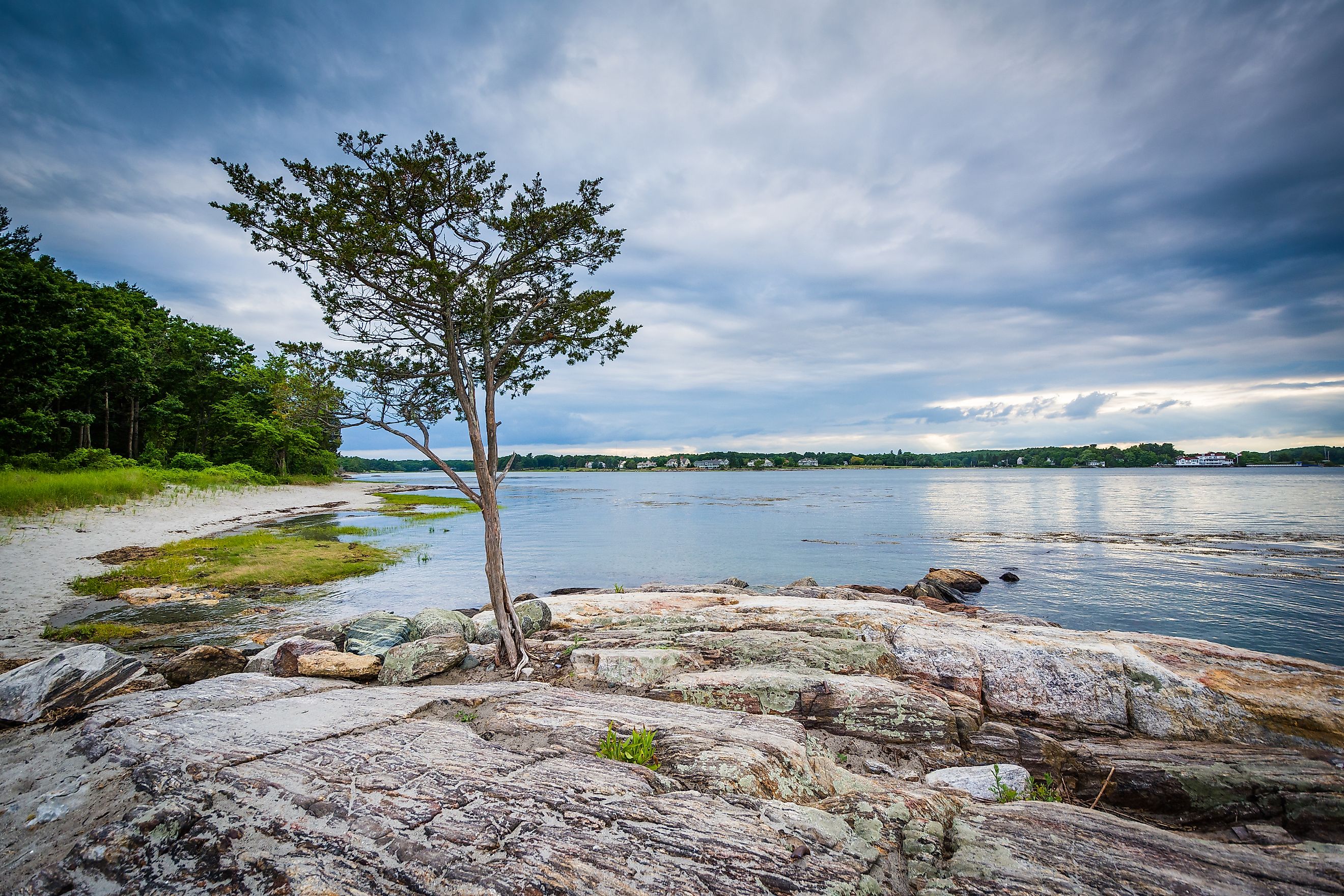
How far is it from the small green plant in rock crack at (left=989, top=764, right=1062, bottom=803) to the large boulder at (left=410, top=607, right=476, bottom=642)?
11.4m

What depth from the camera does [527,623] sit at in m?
14.0

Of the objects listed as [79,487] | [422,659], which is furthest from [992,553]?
[79,487]

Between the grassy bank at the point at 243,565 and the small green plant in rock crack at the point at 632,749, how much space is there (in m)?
23.0

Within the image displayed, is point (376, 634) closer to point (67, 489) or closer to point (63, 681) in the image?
point (63, 681)

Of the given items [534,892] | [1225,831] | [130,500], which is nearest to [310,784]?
[534,892]

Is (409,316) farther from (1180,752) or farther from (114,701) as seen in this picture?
(1180,752)

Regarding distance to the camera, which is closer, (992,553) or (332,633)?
(332,633)

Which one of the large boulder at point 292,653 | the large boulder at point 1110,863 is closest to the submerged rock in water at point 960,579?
the large boulder at point 1110,863

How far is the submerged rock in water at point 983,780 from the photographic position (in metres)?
7.16

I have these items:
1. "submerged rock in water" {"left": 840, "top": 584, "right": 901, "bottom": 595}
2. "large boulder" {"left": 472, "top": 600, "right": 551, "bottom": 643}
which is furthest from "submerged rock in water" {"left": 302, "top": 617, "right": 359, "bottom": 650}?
"submerged rock in water" {"left": 840, "top": 584, "right": 901, "bottom": 595}

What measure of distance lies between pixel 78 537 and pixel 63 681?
27672 millimetres

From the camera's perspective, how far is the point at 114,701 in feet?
25.7

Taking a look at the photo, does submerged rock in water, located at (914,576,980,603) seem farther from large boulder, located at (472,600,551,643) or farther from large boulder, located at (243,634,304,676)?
large boulder, located at (243,634,304,676)

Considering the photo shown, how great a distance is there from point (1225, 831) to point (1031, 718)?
2768 millimetres
